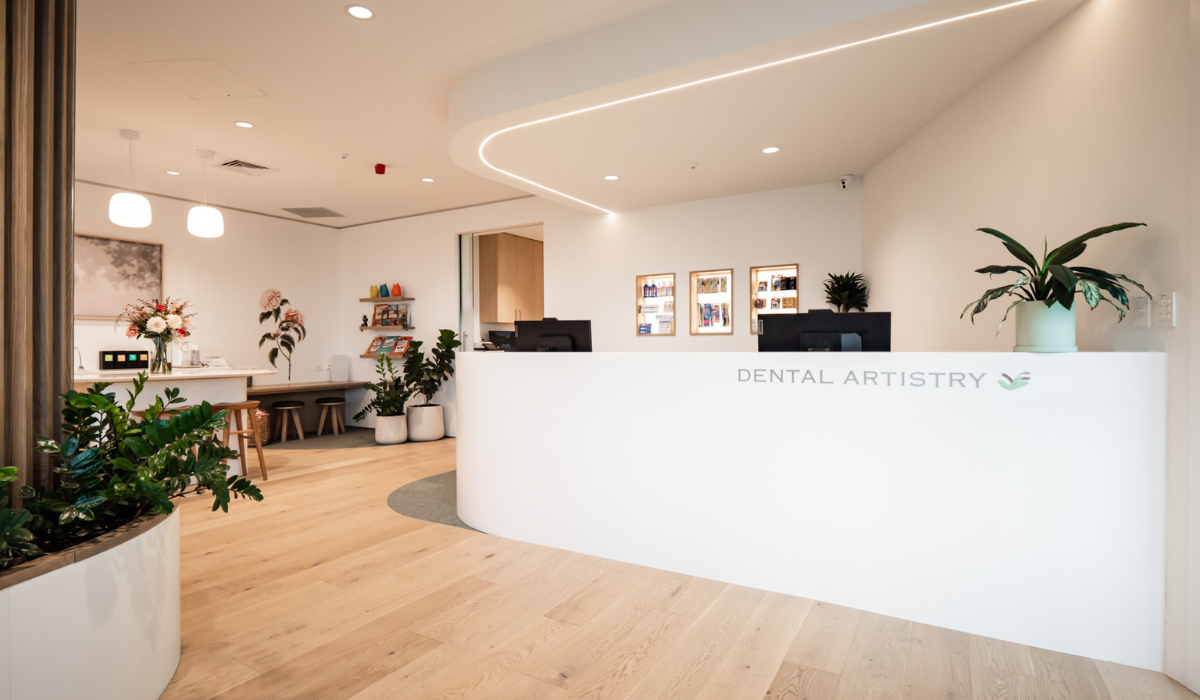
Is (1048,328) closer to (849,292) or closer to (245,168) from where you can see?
(849,292)

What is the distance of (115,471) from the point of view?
1.88 meters

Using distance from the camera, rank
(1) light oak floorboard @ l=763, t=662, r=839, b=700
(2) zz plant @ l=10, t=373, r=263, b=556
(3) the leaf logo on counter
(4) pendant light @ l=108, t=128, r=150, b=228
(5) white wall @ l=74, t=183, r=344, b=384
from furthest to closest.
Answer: (5) white wall @ l=74, t=183, r=344, b=384
(4) pendant light @ l=108, t=128, r=150, b=228
(3) the leaf logo on counter
(1) light oak floorboard @ l=763, t=662, r=839, b=700
(2) zz plant @ l=10, t=373, r=263, b=556

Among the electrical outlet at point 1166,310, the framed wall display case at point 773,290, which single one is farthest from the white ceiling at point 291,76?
the framed wall display case at point 773,290

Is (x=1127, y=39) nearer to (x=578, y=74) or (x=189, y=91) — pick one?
(x=578, y=74)

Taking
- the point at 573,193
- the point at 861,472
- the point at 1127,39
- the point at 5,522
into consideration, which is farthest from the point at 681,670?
the point at 573,193

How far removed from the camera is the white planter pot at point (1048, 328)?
7.29 feet

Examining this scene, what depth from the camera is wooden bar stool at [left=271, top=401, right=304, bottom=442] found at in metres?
7.11

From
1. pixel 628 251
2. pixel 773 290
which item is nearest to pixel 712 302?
pixel 773 290

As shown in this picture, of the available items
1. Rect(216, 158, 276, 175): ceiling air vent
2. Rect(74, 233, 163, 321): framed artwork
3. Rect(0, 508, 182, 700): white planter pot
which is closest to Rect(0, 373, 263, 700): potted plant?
Rect(0, 508, 182, 700): white planter pot

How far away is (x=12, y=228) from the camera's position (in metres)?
1.71

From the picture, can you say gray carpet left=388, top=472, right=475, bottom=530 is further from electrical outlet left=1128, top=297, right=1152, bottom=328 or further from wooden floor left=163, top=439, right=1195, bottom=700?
electrical outlet left=1128, top=297, right=1152, bottom=328

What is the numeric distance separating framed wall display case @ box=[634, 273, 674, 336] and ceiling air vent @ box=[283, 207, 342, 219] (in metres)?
4.09

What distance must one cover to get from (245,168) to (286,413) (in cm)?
300

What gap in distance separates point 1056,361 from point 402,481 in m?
4.44
